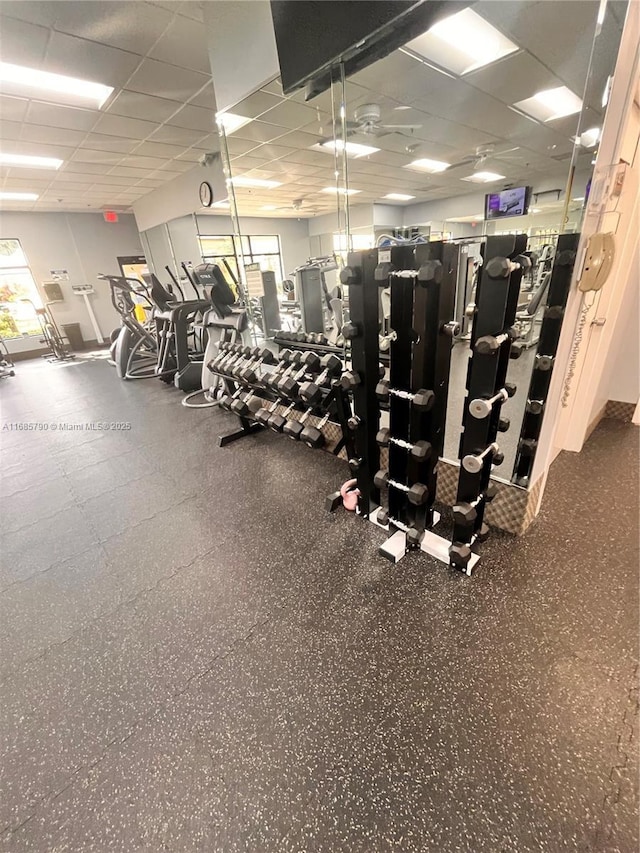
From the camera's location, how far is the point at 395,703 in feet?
4.06

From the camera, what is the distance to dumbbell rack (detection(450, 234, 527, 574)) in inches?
50.3

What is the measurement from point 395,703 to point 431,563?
68cm

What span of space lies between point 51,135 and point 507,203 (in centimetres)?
585

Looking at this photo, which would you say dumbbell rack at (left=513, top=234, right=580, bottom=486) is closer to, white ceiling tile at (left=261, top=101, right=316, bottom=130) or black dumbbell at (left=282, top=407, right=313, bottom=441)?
black dumbbell at (left=282, top=407, right=313, bottom=441)

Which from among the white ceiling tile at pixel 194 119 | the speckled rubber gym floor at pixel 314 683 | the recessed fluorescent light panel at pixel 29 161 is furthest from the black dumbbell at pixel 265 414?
Answer: the recessed fluorescent light panel at pixel 29 161

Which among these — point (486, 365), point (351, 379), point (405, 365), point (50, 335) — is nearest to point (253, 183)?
point (351, 379)

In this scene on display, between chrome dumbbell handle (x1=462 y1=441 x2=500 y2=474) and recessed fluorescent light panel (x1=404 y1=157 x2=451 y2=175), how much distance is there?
1.78 meters

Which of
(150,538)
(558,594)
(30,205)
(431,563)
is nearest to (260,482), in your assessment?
(150,538)

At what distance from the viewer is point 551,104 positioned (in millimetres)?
1504

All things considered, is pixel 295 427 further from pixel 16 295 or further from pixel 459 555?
pixel 16 295

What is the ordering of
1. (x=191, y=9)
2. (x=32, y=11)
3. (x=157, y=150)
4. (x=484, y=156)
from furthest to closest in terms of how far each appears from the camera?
(x=157, y=150) < (x=191, y=9) < (x=32, y=11) < (x=484, y=156)

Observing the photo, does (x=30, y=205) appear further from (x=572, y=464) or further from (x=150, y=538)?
(x=572, y=464)

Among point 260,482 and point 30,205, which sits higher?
point 30,205

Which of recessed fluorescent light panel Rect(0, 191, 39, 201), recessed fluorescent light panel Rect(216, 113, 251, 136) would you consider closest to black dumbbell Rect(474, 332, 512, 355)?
recessed fluorescent light panel Rect(216, 113, 251, 136)
